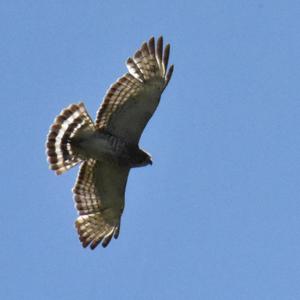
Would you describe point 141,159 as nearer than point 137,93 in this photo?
No

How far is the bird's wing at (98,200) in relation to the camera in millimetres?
23766

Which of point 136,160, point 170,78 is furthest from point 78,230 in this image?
point 170,78

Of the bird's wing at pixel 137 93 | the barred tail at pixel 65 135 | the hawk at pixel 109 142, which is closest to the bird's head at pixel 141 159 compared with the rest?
the hawk at pixel 109 142

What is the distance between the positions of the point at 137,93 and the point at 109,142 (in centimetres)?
114

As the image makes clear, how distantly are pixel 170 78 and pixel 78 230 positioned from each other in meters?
3.89

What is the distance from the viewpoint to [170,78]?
2228 centimetres

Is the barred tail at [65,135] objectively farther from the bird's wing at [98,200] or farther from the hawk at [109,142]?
the bird's wing at [98,200]

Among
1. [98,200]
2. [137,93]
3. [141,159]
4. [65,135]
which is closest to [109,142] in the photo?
[141,159]

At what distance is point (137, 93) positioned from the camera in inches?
890

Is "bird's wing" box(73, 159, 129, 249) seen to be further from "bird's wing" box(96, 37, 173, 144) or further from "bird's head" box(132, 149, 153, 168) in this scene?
"bird's wing" box(96, 37, 173, 144)

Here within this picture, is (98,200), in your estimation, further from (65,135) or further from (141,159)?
(65,135)

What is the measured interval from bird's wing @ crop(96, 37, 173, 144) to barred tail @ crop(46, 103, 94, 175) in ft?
1.14

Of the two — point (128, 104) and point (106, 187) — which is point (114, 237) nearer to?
point (106, 187)

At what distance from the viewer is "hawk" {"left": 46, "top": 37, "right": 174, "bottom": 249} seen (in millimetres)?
22500
